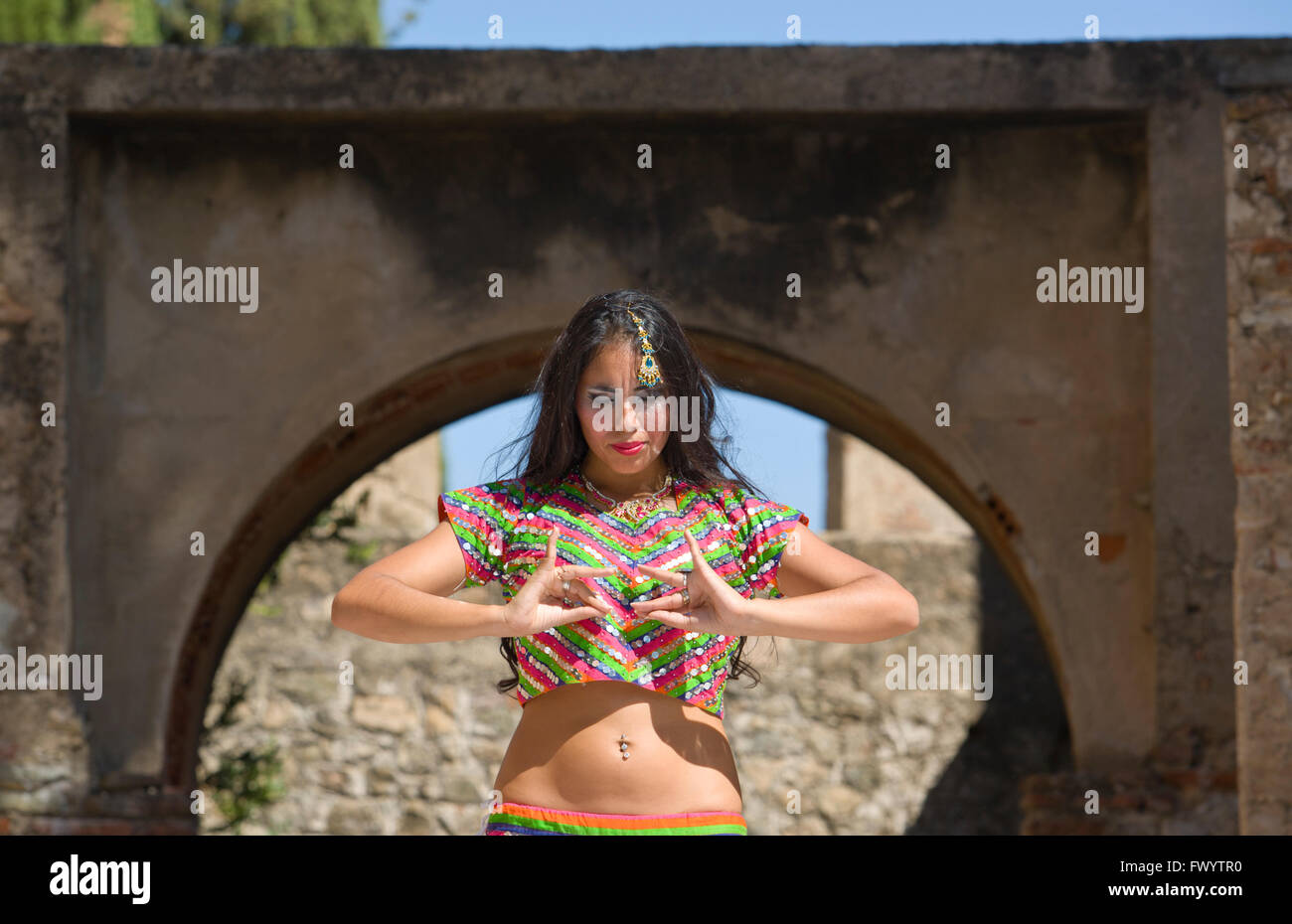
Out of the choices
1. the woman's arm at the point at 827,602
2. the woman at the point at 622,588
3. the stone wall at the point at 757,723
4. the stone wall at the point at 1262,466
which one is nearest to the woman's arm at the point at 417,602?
the woman at the point at 622,588

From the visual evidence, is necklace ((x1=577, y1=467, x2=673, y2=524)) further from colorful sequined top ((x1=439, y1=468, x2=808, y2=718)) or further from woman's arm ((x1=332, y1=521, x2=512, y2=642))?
woman's arm ((x1=332, y1=521, x2=512, y2=642))

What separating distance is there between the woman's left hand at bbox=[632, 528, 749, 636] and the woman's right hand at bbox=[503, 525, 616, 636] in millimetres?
63

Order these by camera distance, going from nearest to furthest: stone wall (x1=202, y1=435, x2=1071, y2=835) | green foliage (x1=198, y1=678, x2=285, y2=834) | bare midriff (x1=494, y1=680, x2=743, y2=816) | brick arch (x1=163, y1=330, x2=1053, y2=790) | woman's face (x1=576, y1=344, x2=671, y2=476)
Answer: bare midriff (x1=494, y1=680, x2=743, y2=816) → woman's face (x1=576, y1=344, x2=671, y2=476) → brick arch (x1=163, y1=330, x2=1053, y2=790) → green foliage (x1=198, y1=678, x2=285, y2=834) → stone wall (x1=202, y1=435, x2=1071, y2=835)

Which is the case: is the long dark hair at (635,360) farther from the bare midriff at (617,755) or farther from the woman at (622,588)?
the bare midriff at (617,755)

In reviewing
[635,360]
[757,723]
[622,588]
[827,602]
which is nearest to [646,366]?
[635,360]

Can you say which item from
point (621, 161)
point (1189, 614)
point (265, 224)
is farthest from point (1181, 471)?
point (265, 224)

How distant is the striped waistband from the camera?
2.28m

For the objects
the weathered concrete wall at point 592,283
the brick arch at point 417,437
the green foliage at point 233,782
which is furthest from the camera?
the green foliage at point 233,782

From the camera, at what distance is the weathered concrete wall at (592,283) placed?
5.78m

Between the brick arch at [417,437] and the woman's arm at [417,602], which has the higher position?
the brick arch at [417,437]

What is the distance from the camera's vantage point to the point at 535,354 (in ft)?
20.6

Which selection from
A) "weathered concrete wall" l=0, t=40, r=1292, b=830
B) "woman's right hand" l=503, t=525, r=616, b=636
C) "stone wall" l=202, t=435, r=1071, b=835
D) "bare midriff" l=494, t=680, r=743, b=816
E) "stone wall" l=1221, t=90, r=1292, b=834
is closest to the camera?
"woman's right hand" l=503, t=525, r=616, b=636

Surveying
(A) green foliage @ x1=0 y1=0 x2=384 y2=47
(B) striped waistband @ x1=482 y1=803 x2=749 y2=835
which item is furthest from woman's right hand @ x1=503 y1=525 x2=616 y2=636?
(A) green foliage @ x1=0 y1=0 x2=384 y2=47
